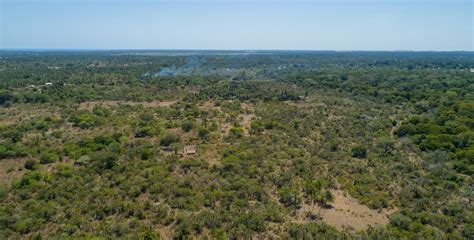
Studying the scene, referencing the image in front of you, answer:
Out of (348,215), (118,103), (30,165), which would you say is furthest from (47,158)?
(118,103)

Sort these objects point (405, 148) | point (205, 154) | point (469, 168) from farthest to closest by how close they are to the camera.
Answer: point (405, 148) → point (205, 154) → point (469, 168)

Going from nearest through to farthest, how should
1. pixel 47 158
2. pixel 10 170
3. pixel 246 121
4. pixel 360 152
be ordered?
pixel 10 170
pixel 47 158
pixel 360 152
pixel 246 121

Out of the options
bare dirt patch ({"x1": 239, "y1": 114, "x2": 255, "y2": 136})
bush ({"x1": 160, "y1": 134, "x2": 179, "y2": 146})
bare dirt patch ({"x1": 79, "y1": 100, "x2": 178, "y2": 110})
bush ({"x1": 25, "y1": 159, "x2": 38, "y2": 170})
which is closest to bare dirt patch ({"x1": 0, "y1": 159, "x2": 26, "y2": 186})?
bush ({"x1": 25, "y1": 159, "x2": 38, "y2": 170})

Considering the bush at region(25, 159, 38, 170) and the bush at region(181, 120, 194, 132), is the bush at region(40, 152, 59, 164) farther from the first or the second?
the bush at region(181, 120, 194, 132)

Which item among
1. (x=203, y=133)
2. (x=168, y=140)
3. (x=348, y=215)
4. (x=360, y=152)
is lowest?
(x=348, y=215)

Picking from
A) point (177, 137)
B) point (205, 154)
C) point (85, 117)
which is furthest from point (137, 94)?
point (205, 154)

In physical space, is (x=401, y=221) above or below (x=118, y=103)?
below

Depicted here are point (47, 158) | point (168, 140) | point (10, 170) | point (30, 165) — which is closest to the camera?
point (10, 170)

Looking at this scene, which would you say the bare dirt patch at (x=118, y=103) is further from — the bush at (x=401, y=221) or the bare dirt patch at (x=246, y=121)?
the bush at (x=401, y=221)

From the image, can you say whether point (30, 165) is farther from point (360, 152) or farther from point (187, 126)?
point (360, 152)

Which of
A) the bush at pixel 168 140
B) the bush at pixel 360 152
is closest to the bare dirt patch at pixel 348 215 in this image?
the bush at pixel 360 152

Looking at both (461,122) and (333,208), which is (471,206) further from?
(461,122)
